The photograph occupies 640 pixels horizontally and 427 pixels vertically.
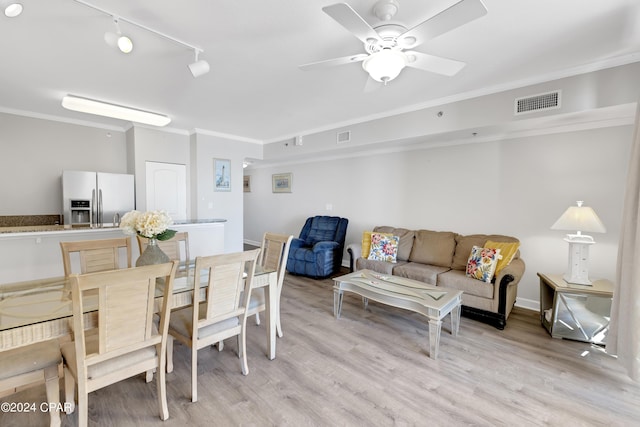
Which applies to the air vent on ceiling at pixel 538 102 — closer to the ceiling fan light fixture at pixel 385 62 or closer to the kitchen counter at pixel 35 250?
the ceiling fan light fixture at pixel 385 62

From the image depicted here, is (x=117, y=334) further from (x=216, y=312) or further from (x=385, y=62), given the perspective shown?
(x=385, y=62)

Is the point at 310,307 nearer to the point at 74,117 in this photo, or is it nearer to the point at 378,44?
the point at 378,44

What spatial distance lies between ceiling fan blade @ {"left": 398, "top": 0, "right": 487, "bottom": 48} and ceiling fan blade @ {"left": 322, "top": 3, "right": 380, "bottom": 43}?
216 millimetres

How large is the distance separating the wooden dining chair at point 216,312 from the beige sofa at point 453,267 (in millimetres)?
2294

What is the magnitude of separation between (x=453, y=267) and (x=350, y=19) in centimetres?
326

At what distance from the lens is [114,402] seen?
6.05 ft

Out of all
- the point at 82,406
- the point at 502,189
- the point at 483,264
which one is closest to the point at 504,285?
the point at 483,264

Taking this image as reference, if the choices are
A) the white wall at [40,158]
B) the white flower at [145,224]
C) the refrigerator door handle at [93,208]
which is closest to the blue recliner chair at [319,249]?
the white flower at [145,224]

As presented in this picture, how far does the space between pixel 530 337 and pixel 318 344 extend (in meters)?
2.11

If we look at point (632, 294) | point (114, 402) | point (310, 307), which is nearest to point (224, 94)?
point (310, 307)

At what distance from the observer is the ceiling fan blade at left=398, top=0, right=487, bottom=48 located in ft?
4.54

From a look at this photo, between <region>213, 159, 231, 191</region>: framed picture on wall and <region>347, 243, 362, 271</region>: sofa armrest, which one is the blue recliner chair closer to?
<region>347, 243, 362, 271</region>: sofa armrest

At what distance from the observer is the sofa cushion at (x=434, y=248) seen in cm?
385

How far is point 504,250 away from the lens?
3264mm
